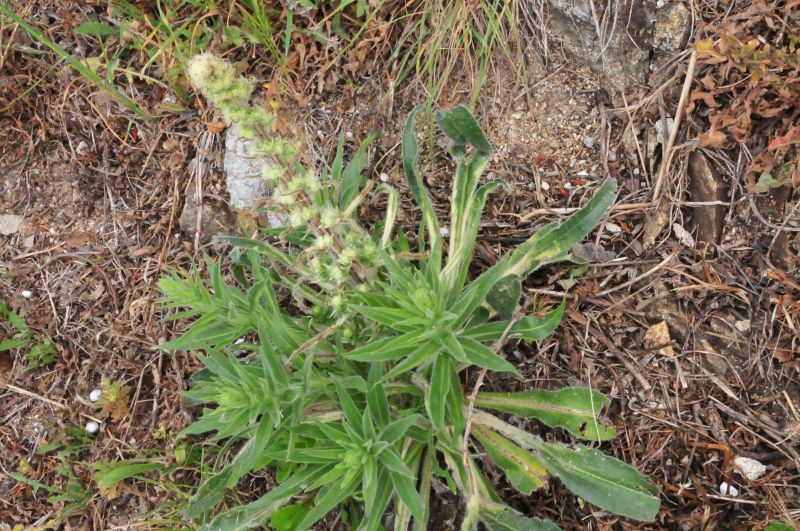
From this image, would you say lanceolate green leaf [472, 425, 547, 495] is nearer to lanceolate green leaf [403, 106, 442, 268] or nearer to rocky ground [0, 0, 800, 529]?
rocky ground [0, 0, 800, 529]

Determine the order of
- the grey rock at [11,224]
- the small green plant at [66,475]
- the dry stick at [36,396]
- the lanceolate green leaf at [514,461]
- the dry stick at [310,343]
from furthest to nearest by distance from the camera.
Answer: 1. the grey rock at [11,224]
2. the dry stick at [36,396]
3. the small green plant at [66,475]
4. the lanceolate green leaf at [514,461]
5. the dry stick at [310,343]

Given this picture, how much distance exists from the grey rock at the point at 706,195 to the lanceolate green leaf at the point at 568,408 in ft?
2.98

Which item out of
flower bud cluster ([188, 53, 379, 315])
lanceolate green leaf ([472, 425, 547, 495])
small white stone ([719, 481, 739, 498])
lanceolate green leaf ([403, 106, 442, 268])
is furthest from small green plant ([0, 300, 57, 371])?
small white stone ([719, 481, 739, 498])

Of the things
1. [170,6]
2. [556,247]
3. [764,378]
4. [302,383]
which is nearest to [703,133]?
[556,247]

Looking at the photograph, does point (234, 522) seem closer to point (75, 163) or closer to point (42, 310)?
point (42, 310)

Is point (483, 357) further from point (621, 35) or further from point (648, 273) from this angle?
point (621, 35)

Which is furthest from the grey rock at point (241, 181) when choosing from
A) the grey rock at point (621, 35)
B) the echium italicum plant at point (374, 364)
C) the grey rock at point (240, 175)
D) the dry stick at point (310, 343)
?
the grey rock at point (621, 35)

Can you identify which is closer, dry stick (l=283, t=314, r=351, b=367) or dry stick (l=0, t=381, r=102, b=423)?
dry stick (l=283, t=314, r=351, b=367)

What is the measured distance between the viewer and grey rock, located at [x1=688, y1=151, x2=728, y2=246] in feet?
9.57

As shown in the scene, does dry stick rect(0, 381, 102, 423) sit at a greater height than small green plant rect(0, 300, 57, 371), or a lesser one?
lesser

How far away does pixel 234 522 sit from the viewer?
106 inches

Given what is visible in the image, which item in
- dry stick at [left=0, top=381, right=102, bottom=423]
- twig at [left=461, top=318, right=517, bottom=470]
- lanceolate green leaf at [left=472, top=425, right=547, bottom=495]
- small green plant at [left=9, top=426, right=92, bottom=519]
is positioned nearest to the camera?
twig at [left=461, top=318, right=517, bottom=470]

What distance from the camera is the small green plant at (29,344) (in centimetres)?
365

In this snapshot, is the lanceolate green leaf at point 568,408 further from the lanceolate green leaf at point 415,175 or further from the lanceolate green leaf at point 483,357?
the lanceolate green leaf at point 415,175
